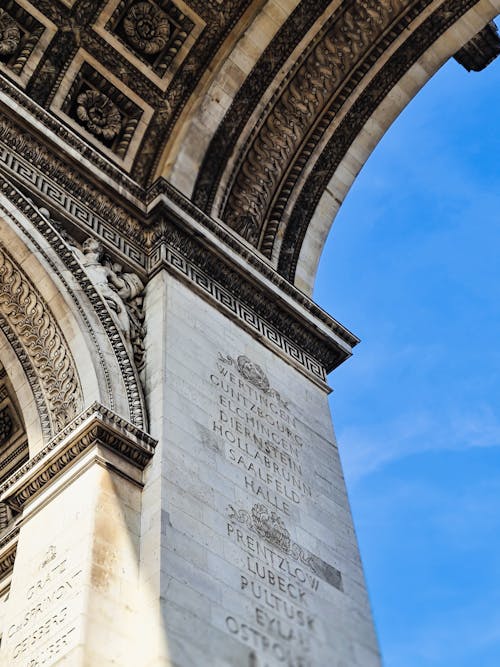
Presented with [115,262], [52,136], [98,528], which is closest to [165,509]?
[98,528]

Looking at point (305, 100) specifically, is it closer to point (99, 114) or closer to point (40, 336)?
point (99, 114)

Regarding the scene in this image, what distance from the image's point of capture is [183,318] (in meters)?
10.8

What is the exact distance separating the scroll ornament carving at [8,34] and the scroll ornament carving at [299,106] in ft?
10.4

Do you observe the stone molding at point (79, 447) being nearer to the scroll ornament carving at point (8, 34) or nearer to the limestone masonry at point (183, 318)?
the limestone masonry at point (183, 318)

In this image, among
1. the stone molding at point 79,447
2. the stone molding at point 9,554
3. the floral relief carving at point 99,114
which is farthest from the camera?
the floral relief carving at point 99,114

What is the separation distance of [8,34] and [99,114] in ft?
4.63

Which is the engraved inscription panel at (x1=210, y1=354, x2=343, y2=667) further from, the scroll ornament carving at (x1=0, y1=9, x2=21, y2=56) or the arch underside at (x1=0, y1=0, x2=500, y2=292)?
the scroll ornament carving at (x1=0, y1=9, x2=21, y2=56)

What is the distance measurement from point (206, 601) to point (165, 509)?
817 millimetres

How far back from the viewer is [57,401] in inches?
382

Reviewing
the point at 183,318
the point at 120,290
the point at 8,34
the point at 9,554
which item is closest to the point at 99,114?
the point at 8,34

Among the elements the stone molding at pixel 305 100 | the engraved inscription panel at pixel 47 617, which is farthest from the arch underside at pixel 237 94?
the engraved inscription panel at pixel 47 617

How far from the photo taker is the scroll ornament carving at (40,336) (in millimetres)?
9703

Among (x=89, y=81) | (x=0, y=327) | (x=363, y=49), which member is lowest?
(x=0, y=327)

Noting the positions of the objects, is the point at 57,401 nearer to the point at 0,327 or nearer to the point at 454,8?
the point at 0,327
